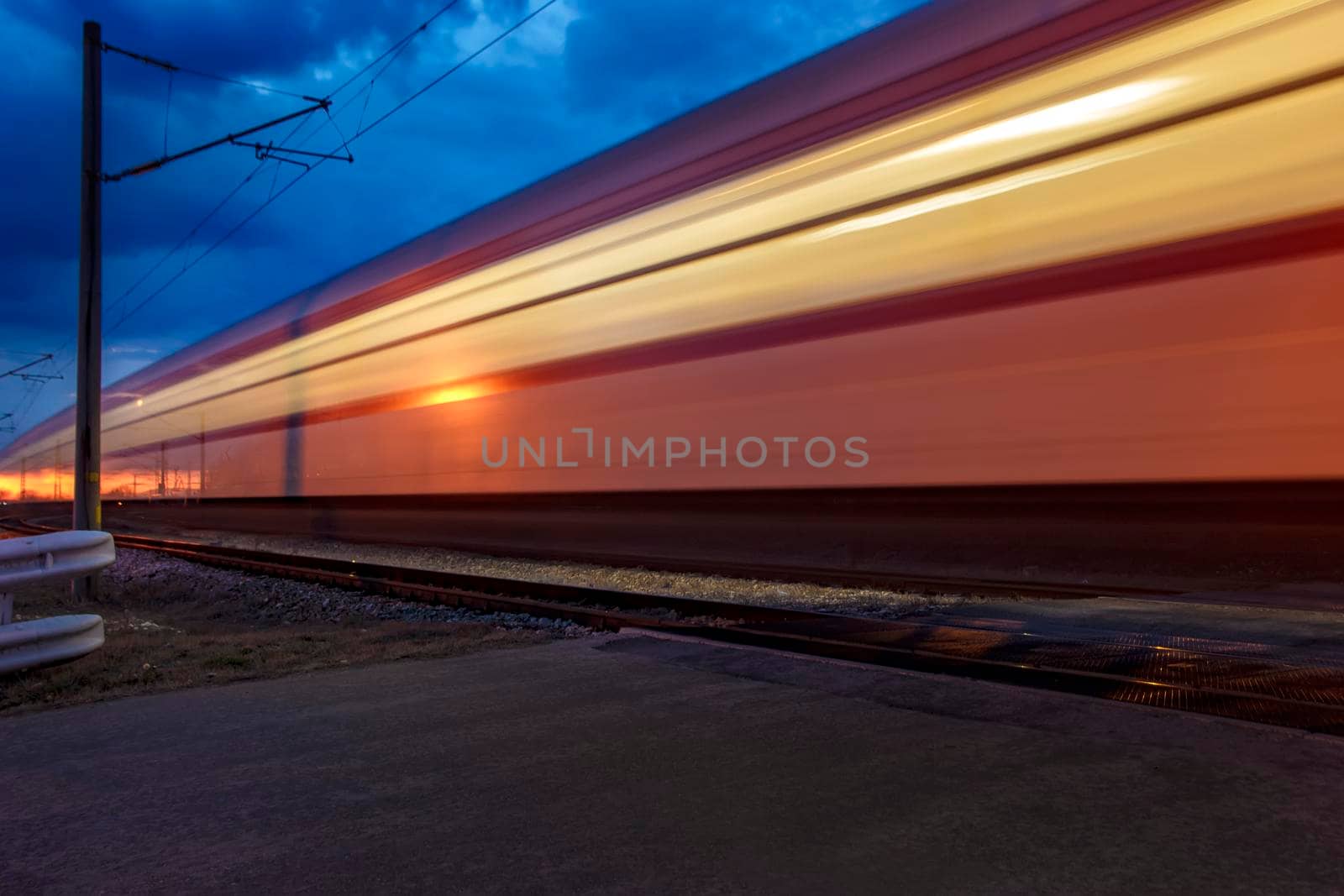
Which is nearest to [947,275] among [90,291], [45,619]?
[45,619]

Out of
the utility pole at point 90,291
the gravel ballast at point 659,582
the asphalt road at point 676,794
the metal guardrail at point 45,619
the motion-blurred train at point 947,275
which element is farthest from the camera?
the utility pole at point 90,291

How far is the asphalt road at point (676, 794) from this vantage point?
7.64 ft

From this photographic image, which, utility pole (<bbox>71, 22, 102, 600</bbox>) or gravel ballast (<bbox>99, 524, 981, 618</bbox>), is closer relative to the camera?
gravel ballast (<bbox>99, 524, 981, 618</bbox>)

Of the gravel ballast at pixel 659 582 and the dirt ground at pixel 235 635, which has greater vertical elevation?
the gravel ballast at pixel 659 582

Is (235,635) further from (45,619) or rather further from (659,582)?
(659,582)

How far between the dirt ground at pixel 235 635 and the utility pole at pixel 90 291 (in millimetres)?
1168

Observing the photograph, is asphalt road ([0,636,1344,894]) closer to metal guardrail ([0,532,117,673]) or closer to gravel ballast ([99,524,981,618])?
metal guardrail ([0,532,117,673])

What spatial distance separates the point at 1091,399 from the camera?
498 centimetres

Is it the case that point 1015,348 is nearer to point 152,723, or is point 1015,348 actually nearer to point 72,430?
point 152,723

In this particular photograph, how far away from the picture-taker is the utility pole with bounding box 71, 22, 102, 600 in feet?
33.7

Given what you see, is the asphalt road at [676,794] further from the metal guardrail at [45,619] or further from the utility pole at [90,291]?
the utility pole at [90,291]

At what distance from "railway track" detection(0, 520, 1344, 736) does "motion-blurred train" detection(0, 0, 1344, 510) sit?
0.81 meters

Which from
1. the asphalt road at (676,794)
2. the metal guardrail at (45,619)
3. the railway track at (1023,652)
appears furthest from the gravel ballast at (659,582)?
the metal guardrail at (45,619)

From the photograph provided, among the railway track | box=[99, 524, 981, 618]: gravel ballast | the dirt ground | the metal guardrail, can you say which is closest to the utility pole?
the dirt ground
